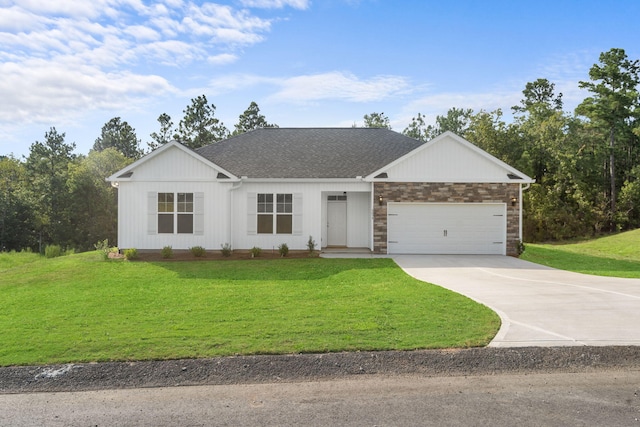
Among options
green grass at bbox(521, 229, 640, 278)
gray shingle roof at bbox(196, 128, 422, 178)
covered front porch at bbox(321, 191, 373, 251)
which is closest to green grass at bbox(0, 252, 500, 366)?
covered front porch at bbox(321, 191, 373, 251)

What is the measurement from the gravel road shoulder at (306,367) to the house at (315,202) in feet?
35.6

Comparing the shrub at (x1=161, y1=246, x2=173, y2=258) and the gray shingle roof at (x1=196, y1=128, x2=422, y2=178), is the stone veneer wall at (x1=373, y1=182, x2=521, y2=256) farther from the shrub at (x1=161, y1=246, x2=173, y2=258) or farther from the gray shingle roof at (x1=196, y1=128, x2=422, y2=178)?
the shrub at (x1=161, y1=246, x2=173, y2=258)

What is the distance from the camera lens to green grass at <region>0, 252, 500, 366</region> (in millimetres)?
6211

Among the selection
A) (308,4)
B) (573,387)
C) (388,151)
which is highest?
(308,4)

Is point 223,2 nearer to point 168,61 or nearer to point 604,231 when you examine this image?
point 168,61

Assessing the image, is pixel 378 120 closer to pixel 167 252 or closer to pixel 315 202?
pixel 315 202

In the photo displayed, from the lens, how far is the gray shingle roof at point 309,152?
17.5 meters

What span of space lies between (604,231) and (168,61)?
3257 centimetres

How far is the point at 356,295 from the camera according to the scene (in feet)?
31.4

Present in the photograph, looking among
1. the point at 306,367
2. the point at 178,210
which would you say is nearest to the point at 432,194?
the point at 178,210

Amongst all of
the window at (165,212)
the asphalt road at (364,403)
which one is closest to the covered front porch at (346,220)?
the window at (165,212)

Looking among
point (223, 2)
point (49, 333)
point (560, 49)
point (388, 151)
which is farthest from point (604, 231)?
point (49, 333)

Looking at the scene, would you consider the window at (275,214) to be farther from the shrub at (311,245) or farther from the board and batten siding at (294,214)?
the shrub at (311,245)

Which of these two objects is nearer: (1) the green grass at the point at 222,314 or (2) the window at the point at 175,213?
(1) the green grass at the point at 222,314
